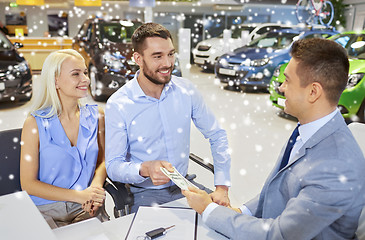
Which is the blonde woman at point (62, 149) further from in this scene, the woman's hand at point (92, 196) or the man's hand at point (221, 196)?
the man's hand at point (221, 196)

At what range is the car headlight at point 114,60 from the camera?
5.54 meters

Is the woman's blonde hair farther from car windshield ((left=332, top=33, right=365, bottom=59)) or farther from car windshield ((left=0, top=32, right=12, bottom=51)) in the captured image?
car windshield ((left=0, top=32, right=12, bottom=51))

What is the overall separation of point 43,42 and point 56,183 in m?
8.71

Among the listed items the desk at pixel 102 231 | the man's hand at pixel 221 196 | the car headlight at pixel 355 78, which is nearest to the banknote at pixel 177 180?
the desk at pixel 102 231

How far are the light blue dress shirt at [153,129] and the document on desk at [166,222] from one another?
483 mm

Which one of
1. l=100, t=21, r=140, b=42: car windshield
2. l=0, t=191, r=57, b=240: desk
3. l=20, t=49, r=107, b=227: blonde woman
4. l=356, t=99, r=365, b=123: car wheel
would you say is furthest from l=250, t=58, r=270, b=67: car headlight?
l=0, t=191, r=57, b=240: desk

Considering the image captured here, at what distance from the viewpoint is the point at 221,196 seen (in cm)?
170

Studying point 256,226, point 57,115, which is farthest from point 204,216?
point 57,115

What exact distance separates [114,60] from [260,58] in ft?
9.62

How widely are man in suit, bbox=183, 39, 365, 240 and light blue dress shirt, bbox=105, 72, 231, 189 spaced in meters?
0.60

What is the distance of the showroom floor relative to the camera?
3.17m

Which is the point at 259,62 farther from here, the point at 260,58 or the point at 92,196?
the point at 92,196

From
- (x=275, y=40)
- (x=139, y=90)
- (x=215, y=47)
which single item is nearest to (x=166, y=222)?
(x=139, y=90)

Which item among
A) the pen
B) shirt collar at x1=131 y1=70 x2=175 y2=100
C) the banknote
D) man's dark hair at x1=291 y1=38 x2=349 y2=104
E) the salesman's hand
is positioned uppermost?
man's dark hair at x1=291 y1=38 x2=349 y2=104
